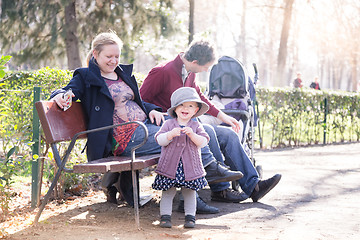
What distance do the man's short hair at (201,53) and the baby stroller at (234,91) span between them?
1.24 metres

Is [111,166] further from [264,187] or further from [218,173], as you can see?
[264,187]

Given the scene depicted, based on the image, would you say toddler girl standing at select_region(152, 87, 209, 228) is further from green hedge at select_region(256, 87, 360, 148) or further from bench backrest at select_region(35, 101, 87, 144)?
green hedge at select_region(256, 87, 360, 148)

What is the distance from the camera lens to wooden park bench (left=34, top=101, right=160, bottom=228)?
371 cm

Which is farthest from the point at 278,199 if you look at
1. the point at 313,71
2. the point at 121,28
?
the point at 313,71

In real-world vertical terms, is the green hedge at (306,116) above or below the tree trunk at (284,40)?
below

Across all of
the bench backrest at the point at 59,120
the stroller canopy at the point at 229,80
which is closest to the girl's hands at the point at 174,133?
the bench backrest at the point at 59,120

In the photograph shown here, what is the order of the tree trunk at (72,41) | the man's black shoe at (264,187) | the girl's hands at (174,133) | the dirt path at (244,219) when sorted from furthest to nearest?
the tree trunk at (72,41) < the man's black shoe at (264,187) < the girl's hands at (174,133) < the dirt path at (244,219)

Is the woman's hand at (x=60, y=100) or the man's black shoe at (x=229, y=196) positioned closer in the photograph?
the woman's hand at (x=60, y=100)

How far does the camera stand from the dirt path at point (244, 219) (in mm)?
3764

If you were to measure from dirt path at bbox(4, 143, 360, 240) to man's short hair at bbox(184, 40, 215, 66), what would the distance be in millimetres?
1379

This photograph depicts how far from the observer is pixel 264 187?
488 centimetres

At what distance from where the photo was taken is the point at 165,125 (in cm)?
413

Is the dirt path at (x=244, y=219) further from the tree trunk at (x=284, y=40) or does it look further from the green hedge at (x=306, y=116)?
the tree trunk at (x=284, y=40)

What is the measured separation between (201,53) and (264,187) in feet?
4.56
